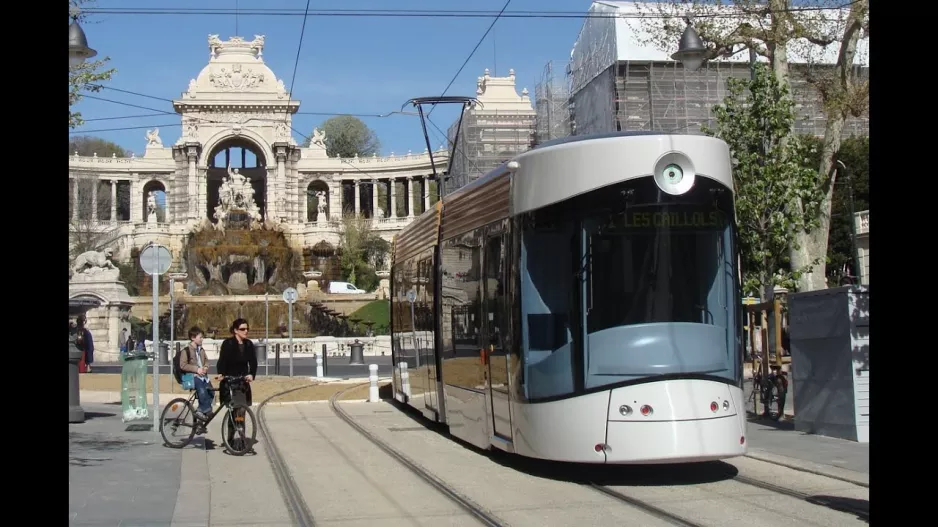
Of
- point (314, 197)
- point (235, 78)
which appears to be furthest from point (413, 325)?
point (314, 197)

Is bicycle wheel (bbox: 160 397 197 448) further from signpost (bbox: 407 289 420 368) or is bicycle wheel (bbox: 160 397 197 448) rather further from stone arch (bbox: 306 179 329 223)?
stone arch (bbox: 306 179 329 223)

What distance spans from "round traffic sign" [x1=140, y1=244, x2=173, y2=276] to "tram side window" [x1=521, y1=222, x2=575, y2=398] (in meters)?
8.30

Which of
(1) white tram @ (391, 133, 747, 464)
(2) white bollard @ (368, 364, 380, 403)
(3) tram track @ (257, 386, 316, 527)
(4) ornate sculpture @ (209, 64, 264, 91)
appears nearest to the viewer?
(3) tram track @ (257, 386, 316, 527)

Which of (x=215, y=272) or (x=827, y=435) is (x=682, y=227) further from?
(x=215, y=272)

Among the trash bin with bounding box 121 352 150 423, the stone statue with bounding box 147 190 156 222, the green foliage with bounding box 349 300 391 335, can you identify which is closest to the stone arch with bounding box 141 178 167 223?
the stone statue with bounding box 147 190 156 222

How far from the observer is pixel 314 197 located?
4904 inches

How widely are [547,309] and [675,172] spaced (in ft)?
5.71

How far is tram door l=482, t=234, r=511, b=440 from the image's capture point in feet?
37.9

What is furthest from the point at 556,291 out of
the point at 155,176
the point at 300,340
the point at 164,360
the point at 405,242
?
the point at 155,176

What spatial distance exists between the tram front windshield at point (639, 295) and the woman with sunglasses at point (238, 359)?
4.66 meters

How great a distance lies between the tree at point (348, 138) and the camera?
136m

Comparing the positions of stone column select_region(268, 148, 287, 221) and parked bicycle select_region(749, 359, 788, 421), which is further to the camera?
stone column select_region(268, 148, 287, 221)

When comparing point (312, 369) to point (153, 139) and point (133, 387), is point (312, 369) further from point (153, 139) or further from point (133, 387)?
point (153, 139)
